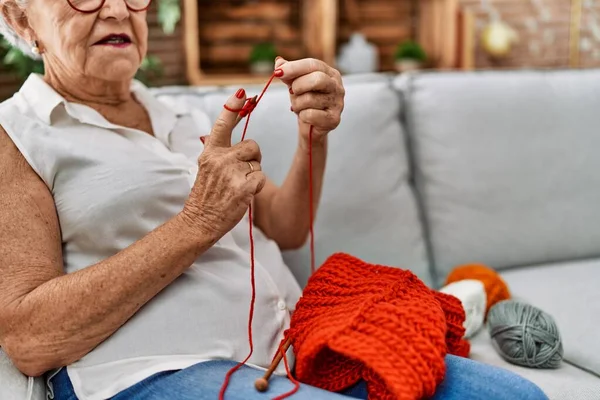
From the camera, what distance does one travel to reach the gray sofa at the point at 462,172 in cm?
156

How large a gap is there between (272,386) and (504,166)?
1025 millimetres

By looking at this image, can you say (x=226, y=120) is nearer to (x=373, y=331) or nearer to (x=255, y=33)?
(x=373, y=331)

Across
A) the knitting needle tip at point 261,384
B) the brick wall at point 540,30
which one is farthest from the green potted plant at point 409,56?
the knitting needle tip at point 261,384

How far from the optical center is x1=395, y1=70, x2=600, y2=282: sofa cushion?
1675 millimetres

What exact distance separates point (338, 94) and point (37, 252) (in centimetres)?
55

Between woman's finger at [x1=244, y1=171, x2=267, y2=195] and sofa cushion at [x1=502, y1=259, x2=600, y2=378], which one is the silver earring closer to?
woman's finger at [x1=244, y1=171, x2=267, y2=195]

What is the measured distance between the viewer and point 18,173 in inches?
40.0

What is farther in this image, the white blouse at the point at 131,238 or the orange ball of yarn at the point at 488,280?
the orange ball of yarn at the point at 488,280

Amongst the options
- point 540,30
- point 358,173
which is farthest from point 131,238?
point 540,30

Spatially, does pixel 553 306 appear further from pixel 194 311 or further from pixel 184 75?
pixel 184 75

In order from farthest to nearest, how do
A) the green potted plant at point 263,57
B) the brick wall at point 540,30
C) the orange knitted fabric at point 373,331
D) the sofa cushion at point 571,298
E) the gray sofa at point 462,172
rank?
the brick wall at point 540,30 → the green potted plant at point 263,57 → the gray sofa at point 462,172 → the sofa cushion at point 571,298 → the orange knitted fabric at point 373,331

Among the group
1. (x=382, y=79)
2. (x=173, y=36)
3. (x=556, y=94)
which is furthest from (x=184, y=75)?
(x=556, y=94)

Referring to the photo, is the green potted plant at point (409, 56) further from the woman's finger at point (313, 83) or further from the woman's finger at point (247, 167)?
the woman's finger at point (247, 167)

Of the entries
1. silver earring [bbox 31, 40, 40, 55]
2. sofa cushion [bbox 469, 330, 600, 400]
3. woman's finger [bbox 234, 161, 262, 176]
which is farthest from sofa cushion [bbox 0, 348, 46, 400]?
sofa cushion [bbox 469, 330, 600, 400]
